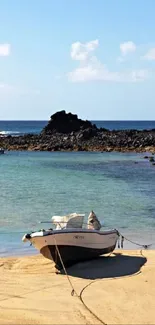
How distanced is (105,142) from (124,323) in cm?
6275

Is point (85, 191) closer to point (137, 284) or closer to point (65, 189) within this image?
point (65, 189)

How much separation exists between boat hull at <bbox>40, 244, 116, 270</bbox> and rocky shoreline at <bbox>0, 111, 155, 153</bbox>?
5221 centimetres

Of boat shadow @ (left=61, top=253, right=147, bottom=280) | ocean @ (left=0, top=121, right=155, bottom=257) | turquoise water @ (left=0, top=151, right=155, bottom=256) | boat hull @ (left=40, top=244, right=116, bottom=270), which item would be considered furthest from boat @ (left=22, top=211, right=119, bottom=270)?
turquoise water @ (left=0, top=151, right=155, bottom=256)

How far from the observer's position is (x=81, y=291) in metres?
13.0

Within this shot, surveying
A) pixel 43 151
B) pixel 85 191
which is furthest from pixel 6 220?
pixel 43 151

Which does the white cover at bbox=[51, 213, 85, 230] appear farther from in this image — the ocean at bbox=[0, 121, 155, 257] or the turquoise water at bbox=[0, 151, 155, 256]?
the turquoise water at bbox=[0, 151, 155, 256]

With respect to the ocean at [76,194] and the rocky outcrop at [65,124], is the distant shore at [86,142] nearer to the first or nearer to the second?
the rocky outcrop at [65,124]

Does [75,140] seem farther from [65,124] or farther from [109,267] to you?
[109,267]

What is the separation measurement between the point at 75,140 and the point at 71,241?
61.0 m

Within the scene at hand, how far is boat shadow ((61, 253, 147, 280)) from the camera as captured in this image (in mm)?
14688

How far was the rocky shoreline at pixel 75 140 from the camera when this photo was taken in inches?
2751

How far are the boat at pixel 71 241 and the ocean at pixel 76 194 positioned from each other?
222cm

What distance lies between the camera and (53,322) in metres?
10.9

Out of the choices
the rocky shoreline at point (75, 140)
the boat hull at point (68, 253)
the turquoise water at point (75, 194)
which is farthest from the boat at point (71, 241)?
the rocky shoreline at point (75, 140)
